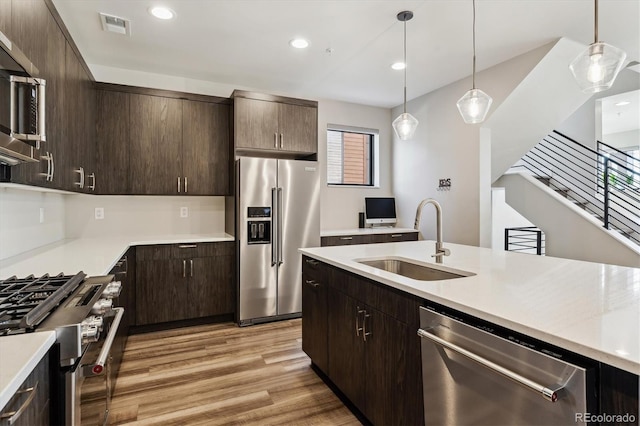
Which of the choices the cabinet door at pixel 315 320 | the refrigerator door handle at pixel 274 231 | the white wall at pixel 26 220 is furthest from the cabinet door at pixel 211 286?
the cabinet door at pixel 315 320

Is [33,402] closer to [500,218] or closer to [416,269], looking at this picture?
[416,269]

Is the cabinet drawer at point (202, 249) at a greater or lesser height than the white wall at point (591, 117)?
lesser

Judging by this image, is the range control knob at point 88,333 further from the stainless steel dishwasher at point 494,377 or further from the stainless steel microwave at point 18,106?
the stainless steel dishwasher at point 494,377

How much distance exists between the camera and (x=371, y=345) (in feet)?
6.02

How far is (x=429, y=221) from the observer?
4754mm

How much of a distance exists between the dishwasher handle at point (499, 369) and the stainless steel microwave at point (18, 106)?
1.76 meters

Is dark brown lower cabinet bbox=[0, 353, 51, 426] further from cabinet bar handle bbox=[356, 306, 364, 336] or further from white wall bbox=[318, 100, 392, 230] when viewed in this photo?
white wall bbox=[318, 100, 392, 230]

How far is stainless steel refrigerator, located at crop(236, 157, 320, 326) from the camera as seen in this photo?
366cm

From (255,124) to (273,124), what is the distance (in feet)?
0.70

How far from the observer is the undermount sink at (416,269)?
6.32 ft

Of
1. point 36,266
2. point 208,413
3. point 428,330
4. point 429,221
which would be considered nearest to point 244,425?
point 208,413

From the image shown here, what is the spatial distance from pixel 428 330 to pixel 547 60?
11.0 ft

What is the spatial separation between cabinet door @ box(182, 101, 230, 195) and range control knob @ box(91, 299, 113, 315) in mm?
2499

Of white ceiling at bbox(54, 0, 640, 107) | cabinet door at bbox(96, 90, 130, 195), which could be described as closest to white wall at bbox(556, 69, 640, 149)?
white ceiling at bbox(54, 0, 640, 107)
